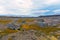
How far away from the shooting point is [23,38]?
24.5 metres

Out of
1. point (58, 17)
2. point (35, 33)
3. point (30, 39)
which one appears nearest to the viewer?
point (30, 39)

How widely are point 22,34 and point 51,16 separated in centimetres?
16269

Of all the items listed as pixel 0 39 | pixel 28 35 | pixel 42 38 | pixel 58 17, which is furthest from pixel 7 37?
pixel 58 17

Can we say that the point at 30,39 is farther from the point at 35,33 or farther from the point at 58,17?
the point at 58,17

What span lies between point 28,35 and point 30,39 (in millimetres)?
921

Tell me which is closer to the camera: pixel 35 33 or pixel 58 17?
pixel 35 33

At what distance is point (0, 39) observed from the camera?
25.8m

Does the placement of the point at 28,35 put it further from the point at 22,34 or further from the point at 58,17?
the point at 58,17

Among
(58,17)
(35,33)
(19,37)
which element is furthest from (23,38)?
(58,17)

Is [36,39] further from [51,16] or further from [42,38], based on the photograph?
[51,16]

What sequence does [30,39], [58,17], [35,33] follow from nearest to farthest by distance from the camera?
[30,39] → [35,33] → [58,17]

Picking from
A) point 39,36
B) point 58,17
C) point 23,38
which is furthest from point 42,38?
point 58,17

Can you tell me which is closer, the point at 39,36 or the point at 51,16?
the point at 39,36

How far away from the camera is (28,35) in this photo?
25094 millimetres
